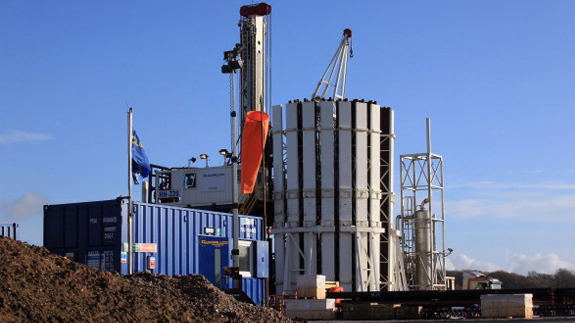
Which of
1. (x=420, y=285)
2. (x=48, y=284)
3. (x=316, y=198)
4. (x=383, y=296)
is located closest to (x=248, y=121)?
(x=316, y=198)

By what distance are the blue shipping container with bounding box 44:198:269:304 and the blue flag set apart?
5.43ft

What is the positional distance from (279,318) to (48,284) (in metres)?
5.89

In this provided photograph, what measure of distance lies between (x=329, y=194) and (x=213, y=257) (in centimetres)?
913

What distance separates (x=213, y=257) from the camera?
1248 inches

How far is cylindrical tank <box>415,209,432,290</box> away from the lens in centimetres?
4341

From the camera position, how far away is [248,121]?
3578 centimetres

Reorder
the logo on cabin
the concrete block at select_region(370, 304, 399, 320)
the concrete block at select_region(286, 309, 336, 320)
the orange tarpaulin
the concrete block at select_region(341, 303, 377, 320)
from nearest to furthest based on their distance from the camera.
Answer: the concrete block at select_region(286, 309, 336, 320), the concrete block at select_region(370, 304, 399, 320), the concrete block at select_region(341, 303, 377, 320), the logo on cabin, the orange tarpaulin

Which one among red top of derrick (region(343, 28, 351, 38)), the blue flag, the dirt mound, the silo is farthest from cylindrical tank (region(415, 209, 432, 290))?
the dirt mound

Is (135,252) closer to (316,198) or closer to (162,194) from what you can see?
(316,198)

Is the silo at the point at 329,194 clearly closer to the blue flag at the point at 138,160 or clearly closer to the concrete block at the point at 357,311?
the concrete block at the point at 357,311

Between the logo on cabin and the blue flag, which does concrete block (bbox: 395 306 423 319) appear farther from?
the blue flag

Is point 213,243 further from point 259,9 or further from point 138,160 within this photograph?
point 259,9

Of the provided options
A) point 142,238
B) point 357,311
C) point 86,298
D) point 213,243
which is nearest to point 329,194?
point 213,243

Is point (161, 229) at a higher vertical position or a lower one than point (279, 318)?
higher
